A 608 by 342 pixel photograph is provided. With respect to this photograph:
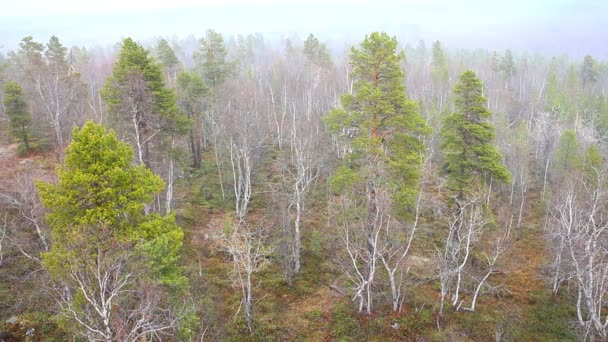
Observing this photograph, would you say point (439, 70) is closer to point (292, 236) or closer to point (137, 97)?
point (292, 236)

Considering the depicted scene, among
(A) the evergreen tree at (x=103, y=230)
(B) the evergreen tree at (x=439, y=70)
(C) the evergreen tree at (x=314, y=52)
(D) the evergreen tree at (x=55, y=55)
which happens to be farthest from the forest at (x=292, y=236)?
(B) the evergreen tree at (x=439, y=70)

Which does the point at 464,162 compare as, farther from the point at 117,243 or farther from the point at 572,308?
the point at 117,243

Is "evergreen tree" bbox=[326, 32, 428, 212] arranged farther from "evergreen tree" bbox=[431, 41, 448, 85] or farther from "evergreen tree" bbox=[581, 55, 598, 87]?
"evergreen tree" bbox=[581, 55, 598, 87]

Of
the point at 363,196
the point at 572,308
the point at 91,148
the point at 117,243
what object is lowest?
the point at 572,308

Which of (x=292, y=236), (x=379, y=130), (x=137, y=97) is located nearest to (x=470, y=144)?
(x=379, y=130)

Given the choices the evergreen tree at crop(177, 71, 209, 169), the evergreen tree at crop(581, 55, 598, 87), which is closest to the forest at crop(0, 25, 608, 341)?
the evergreen tree at crop(177, 71, 209, 169)

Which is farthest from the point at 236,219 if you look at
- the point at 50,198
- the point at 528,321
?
the point at 528,321
